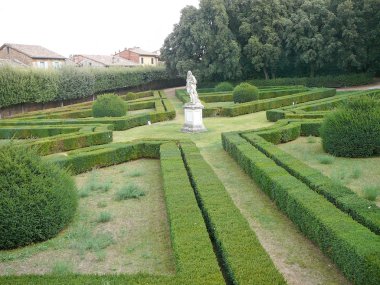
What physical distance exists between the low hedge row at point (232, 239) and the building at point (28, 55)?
156ft

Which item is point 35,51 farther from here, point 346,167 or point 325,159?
point 346,167

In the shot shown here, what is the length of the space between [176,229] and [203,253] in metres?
1.04

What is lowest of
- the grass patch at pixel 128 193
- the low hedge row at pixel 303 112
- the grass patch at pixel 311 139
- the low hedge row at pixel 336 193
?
the grass patch at pixel 128 193

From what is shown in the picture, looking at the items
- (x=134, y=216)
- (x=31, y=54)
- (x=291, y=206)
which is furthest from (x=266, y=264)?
(x=31, y=54)

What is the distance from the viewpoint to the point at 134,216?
8469 millimetres

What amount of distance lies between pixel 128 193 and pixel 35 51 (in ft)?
170

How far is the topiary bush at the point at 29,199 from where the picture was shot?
7023 millimetres

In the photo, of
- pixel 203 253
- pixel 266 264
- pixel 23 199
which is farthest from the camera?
pixel 23 199

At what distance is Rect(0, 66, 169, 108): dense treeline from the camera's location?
30.3 metres

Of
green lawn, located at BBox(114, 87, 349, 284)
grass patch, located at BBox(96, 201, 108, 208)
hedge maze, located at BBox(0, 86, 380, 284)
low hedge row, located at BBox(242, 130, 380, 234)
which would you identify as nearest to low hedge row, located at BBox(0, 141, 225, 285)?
hedge maze, located at BBox(0, 86, 380, 284)

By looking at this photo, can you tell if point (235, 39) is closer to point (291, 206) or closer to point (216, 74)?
point (216, 74)

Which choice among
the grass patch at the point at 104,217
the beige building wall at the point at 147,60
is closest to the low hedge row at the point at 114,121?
the grass patch at the point at 104,217

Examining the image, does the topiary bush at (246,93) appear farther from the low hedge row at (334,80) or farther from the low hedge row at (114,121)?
the low hedge row at (334,80)

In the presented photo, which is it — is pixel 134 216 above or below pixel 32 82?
below
